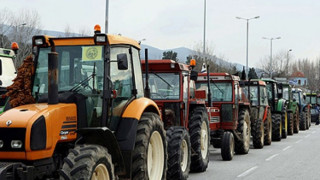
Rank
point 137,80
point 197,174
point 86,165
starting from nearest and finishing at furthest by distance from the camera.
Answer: point 86,165 < point 137,80 < point 197,174

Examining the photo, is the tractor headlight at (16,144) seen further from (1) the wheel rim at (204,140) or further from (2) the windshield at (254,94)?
(2) the windshield at (254,94)

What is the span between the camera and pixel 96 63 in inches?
287

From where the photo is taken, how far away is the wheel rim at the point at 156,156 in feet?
27.5

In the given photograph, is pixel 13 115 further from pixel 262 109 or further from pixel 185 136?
pixel 262 109

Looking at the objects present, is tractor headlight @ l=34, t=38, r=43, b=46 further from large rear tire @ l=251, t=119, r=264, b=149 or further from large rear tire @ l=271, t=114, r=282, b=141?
large rear tire @ l=271, t=114, r=282, b=141

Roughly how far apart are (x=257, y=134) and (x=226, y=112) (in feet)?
10.9

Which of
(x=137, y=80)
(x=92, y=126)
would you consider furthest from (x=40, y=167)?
(x=137, y=80)

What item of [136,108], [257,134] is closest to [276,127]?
[257,134]

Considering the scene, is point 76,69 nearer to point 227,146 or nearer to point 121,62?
point 121,62

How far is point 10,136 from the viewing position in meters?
6.17

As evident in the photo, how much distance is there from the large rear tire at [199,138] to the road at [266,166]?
0.24m

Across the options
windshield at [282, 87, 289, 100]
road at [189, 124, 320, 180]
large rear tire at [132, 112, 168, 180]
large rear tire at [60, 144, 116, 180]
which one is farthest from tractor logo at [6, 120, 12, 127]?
windshield at [282, 87, 289, 100]

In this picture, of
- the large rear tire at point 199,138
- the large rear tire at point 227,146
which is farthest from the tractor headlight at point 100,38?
the large rear tire at point 227,146

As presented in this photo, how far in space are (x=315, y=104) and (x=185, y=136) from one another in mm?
34198
